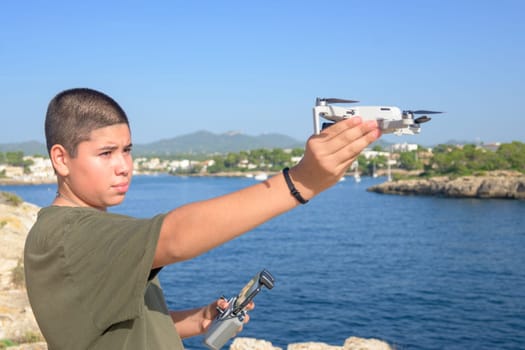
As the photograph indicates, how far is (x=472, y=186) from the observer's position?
7650 centimetres

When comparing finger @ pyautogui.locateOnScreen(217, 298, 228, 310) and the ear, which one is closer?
the ear

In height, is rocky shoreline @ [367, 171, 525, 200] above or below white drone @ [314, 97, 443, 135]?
below

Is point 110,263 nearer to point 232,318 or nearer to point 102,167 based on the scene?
point 102,167

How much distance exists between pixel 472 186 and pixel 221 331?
80.3 metres

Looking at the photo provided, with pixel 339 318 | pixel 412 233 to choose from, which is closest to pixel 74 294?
pixel 339 318

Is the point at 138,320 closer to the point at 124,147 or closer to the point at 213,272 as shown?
the point at 124,147

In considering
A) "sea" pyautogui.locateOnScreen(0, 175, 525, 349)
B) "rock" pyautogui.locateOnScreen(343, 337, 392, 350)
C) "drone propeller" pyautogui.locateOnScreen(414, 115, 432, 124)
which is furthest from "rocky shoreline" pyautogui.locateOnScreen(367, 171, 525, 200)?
"drone propeller" pyautogui.locateOnScreen(414, 115, 432, 124)

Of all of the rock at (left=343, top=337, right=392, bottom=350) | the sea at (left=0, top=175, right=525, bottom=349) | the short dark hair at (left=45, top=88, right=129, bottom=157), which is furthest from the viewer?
the sea at (left=0, top=175, right=525, bottom=349)

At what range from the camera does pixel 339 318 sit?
2125cm

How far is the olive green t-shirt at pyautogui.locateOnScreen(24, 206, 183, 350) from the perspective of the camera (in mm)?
1217

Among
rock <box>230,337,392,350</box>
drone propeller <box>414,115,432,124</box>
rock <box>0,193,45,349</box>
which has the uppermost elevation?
drone propeller <box>414,115,432,124</box>

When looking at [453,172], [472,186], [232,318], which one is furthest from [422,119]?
[453,172]

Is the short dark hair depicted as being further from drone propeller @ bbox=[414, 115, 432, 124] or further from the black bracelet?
drone propeller @ bbox=[414, 115, 432, 124]

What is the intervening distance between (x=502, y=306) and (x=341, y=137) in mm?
25052
